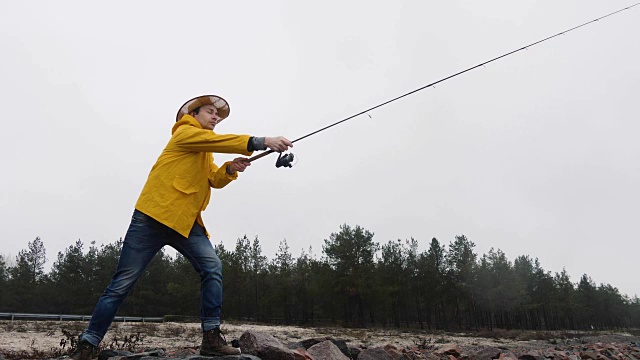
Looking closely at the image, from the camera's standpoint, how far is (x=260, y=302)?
2103 inches

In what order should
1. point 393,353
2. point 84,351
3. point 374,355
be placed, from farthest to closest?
point 393,353, point 374,355, point 84,351

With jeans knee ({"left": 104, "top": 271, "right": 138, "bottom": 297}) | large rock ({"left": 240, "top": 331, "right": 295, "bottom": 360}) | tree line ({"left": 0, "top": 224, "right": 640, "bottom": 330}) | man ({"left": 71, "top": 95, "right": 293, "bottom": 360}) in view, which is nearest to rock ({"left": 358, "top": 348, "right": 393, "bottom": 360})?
large rock ({"left": 240, "top": 331, "right": 295, "bottom": 360})

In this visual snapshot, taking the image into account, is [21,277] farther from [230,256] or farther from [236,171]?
[236,171]

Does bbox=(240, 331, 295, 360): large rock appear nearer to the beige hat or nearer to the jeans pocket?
the jeans pocket

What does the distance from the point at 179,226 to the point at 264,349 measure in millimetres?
1471

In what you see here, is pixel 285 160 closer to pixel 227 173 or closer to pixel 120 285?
pixel 227 173

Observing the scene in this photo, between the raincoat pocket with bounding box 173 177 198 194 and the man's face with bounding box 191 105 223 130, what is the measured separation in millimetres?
680

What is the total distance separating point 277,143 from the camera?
3.67 metres

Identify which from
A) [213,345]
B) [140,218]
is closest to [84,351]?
[213,345]

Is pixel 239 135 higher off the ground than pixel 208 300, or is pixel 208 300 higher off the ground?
pixel 239 135

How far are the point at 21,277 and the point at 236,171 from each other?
195ft

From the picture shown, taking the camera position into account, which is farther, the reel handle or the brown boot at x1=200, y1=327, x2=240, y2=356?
the reel handle

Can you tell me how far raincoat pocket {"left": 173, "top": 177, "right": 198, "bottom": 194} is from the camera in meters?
3.65

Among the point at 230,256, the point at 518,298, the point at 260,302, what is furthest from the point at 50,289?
the point at 518,298
